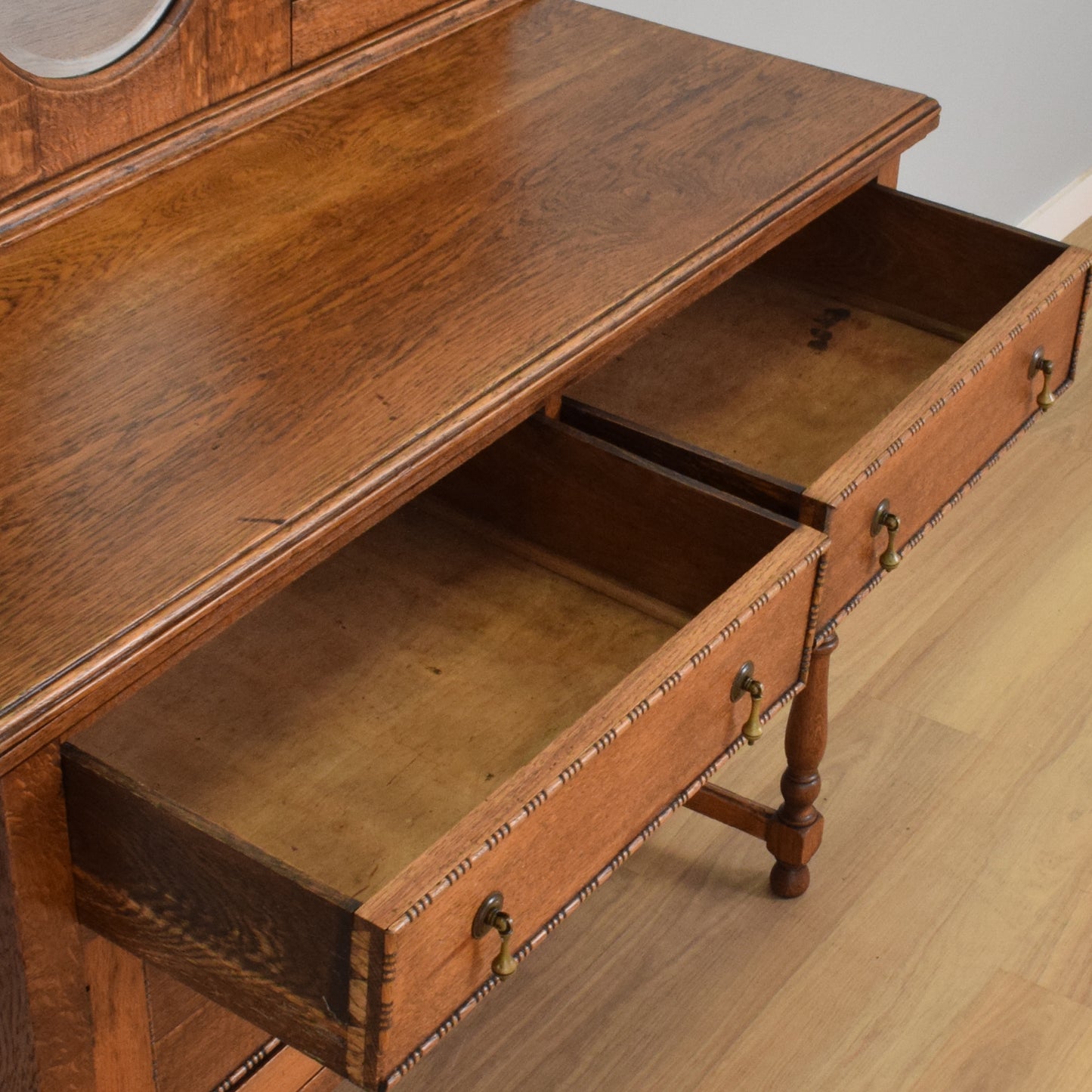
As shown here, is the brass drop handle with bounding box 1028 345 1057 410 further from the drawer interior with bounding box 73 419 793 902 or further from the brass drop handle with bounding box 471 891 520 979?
Result: the brass drop handle with bounding box 471 891 520 979

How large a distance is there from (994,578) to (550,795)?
1.41m

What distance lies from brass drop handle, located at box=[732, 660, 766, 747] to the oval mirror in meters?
0.60

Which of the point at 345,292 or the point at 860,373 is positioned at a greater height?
the point at 345,292

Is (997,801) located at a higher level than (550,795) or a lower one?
lower

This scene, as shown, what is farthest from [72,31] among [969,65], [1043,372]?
[969,65]

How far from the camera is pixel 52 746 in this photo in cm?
82

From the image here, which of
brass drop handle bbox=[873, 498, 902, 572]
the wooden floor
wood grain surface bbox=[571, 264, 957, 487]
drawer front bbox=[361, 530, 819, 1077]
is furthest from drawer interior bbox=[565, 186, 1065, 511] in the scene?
the wooden floor

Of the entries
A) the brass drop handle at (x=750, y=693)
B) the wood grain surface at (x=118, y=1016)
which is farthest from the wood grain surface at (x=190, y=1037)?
the brass drop handle at (x=750, y=693)

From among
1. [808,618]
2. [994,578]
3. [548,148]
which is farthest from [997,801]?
[548,148]

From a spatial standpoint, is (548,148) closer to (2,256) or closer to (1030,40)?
(2,256)

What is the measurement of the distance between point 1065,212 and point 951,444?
6.46 feet

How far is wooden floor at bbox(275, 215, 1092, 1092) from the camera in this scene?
59.3 inches

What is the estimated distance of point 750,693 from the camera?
41.9 inches

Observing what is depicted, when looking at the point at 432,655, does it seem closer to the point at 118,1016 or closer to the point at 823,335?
the point at 118,1016
